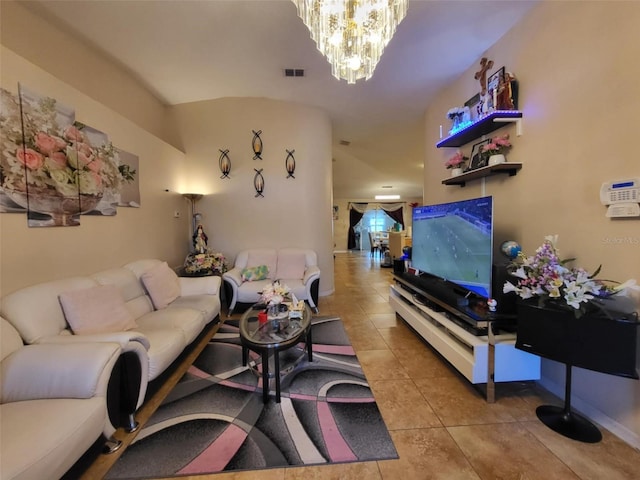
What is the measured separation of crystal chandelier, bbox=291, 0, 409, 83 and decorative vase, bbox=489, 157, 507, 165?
1315 millimetres

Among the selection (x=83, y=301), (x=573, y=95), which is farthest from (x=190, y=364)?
(x=573, y=95)

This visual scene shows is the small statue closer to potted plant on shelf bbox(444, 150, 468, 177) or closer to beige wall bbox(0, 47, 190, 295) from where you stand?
beige wall bbox(0, 47, 190, 295)

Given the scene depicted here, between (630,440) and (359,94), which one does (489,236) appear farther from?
(359,94)

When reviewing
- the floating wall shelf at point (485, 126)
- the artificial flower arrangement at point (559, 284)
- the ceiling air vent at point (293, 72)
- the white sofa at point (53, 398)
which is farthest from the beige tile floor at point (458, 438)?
the ceiling air vent at point (293, 72)

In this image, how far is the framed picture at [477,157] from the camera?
100 inches

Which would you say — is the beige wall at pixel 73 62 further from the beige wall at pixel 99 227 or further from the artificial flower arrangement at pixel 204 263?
the artificial flower arrangement at pixel 204 263

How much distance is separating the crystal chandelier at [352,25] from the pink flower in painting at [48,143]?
2.06m

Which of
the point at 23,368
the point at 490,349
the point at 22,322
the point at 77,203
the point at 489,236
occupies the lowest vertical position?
the point at 490,349

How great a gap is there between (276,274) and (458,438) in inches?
118

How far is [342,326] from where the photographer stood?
130 inches

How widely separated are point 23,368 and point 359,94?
4071mm

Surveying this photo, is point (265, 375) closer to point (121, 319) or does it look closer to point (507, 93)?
point (121, 319)

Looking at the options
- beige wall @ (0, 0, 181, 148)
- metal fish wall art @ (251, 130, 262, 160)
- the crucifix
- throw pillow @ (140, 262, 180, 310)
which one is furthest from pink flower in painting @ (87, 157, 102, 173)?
the crucifix

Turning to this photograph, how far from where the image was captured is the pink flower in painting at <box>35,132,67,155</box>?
2002 millimetres
